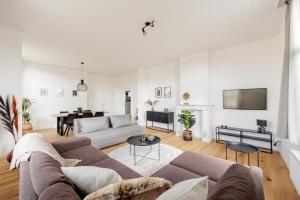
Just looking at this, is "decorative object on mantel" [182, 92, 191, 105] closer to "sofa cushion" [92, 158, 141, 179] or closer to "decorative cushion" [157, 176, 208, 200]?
"sofa cushion" [92, 158, 141, 179]

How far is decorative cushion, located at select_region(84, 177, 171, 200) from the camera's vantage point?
690 mm

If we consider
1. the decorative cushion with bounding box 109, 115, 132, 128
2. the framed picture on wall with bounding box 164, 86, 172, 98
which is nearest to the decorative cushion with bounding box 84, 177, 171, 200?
the decorative cushion with bounding box 109, 115, 132, 128

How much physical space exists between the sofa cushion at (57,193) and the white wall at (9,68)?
10.9 ft

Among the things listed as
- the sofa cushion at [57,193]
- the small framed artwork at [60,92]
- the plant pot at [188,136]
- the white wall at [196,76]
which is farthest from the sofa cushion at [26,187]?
the small framed artwork at [60,92]

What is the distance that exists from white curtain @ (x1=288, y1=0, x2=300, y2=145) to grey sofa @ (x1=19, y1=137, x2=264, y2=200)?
39.2 inches

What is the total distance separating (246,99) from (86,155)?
3.89 meters

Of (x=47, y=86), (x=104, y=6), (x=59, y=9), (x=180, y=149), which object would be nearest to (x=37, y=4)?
(x=59, y=9)

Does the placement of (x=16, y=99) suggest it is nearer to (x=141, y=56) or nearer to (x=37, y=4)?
(x=37, y=4)

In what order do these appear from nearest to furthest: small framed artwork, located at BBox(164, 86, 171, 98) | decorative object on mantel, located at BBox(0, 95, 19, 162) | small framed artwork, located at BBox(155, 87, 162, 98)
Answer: decorative object on mantel, located at BBox(0, 95, 19, 162) < small framed artwork, located at BBox(164, 86, 171, 98) < small framed artwork, located at BBox(155, 87, 162, 98)

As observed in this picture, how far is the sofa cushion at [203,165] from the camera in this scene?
4.85 ft

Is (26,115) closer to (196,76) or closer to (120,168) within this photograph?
(120,168)

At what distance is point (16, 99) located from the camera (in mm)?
2953

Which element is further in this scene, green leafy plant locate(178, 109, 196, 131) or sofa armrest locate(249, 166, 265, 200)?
green leafy plant locate(178, 109, 196, 131)

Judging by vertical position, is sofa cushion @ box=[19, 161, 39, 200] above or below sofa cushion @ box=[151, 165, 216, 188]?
above
